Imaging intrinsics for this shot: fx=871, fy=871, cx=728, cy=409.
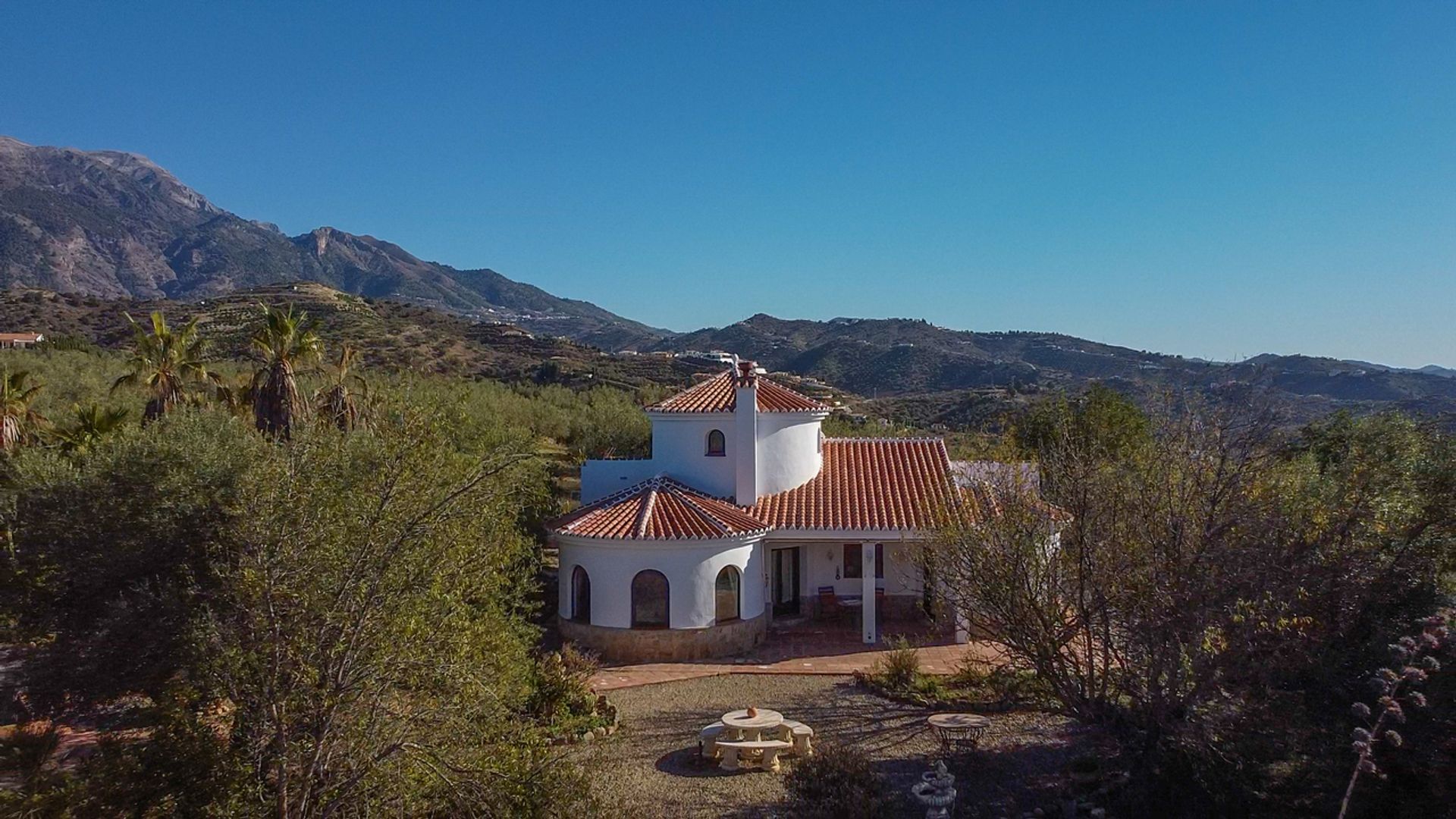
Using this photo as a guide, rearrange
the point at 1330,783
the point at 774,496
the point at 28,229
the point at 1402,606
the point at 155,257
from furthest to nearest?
the point at 155,257 → the point at 28,229 → the point at 774,496 → the point at 1402,606 → the point at 1330,783

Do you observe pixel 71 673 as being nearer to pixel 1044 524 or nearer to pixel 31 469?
pixel 31 469

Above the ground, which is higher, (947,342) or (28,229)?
(28,229)

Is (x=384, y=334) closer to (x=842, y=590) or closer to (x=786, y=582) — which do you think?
(x=786, y=582)

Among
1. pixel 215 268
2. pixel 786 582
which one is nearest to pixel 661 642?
pixel 786 582

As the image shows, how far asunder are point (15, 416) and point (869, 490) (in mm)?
22777

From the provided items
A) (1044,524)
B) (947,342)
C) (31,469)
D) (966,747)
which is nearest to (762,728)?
(966,747)

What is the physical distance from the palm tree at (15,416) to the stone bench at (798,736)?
65.7 ft

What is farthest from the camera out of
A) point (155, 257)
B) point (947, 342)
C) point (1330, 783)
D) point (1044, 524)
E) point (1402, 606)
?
point (155, 257)

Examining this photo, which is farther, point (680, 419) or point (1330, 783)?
point (680, 419)

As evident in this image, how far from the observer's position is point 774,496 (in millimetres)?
23375

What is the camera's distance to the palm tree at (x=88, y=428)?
20.1 m

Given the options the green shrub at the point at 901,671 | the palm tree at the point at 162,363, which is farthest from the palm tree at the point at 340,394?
the green shrub at the point at 901,671

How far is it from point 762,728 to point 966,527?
15.1 ft

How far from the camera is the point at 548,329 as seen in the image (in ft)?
486
